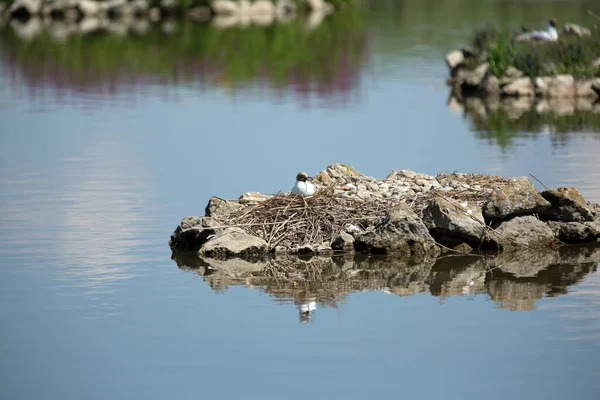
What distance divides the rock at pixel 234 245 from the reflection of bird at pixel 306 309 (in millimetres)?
1773

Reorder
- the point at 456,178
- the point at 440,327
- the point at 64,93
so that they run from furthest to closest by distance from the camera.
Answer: the point at 64,93, the point at 456,178, the point at 440,327

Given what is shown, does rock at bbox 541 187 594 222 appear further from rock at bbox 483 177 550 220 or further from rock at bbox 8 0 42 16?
rock at bbox 8 0 42 16

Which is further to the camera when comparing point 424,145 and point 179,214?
point 424,145

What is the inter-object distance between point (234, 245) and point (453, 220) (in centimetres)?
225

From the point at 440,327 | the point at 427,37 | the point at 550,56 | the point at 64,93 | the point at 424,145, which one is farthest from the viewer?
the point at 427,37

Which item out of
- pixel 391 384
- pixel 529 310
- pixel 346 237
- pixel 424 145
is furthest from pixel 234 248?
pixel 424 145

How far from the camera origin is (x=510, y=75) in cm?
2881

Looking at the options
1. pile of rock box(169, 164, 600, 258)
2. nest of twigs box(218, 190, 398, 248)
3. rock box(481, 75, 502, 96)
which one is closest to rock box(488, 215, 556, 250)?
pile of rock box(169, 164, 600, 258)

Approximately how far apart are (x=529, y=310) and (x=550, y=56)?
18.5 m

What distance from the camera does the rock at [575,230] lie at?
45.3 feet

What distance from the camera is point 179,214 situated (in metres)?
15.6

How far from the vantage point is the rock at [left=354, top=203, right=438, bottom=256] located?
43.7 ft

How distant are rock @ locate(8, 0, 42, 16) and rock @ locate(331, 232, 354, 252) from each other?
151ft

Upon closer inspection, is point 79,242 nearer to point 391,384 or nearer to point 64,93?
point 391,384
